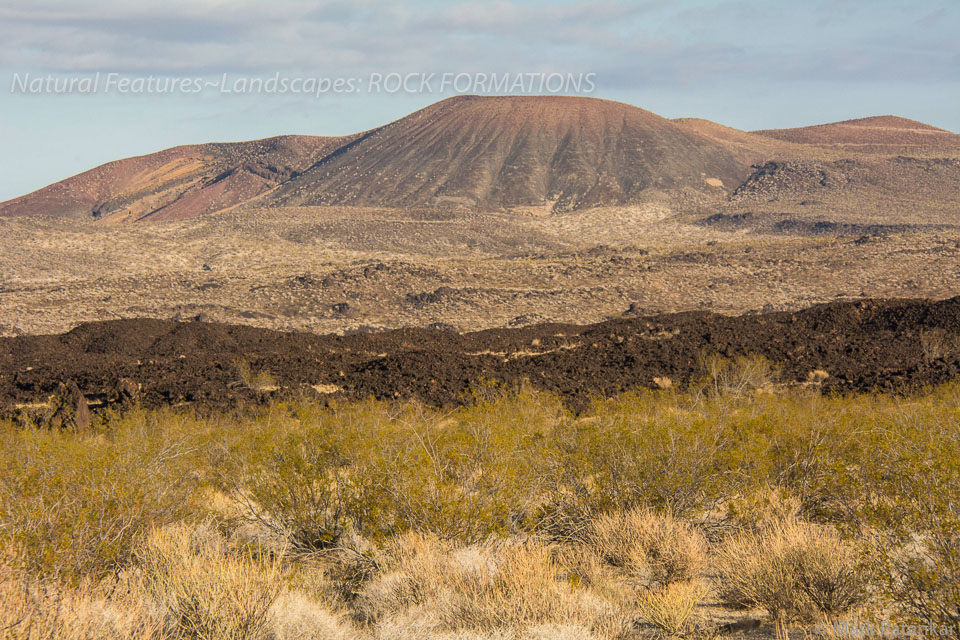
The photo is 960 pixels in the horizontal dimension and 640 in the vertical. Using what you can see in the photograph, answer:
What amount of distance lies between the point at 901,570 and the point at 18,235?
69.9 meters

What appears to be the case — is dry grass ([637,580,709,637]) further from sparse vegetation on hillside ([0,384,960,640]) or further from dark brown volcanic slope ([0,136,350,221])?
dark brown volcanic slope ([0,136,350,221])

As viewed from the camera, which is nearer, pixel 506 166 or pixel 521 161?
pixel 506 166

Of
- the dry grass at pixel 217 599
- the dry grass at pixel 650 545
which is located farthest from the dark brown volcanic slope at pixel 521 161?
the dry grass at pixel 217 599

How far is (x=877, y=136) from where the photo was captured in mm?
143750

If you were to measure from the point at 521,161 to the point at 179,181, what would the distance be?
3117 inches

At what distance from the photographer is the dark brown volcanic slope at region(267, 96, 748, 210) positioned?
105312 millimetres

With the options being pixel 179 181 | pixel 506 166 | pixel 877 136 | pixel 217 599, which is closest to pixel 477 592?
pixel 217 599

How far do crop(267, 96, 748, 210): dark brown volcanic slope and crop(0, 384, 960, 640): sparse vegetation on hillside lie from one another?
3634 inches

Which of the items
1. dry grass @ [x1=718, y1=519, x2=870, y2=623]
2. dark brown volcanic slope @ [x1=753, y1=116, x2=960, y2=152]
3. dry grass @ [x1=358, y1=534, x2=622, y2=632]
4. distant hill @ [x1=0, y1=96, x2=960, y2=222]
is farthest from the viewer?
dark brown volcanic slope @ [x1=753, y1=116, x2=960, y2=152]

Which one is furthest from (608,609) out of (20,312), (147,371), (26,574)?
(20,312)

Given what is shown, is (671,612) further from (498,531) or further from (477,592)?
(498,531)

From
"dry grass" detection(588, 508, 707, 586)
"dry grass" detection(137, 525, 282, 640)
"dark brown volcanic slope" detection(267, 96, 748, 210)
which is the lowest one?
"dry grass" detection(588, 508, 707, 586)

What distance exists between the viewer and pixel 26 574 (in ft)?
19.6

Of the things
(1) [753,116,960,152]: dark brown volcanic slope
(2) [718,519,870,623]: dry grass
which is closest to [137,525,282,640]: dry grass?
(2) [718,519,870,623]: dry grass
